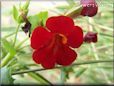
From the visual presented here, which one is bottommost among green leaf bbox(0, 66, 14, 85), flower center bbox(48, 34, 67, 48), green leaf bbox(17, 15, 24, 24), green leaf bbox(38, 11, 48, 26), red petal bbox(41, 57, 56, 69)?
green leaf bbox(0, 66, 14, 85)

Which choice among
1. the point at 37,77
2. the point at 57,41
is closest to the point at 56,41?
the point at 57,41

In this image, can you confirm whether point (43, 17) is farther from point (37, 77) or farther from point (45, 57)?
point (37, 77)

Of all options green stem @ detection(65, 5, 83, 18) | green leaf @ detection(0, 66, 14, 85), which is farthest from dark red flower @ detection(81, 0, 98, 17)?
green leaf @ detection(0, 66, 14, 85)

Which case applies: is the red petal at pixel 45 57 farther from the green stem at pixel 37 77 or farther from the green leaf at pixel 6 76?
Result: the green stem at pixel 37 77

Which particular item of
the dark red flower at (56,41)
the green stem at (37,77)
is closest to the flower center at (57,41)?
the dark red flower at (56,41)

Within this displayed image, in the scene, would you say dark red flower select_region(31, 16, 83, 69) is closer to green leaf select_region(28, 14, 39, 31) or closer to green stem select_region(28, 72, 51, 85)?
green leaf select_region(28, 14, 39, 31)

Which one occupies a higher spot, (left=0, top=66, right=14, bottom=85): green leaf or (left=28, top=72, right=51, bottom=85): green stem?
(left=0, top=66, right=14, bottom=85): green leaf
